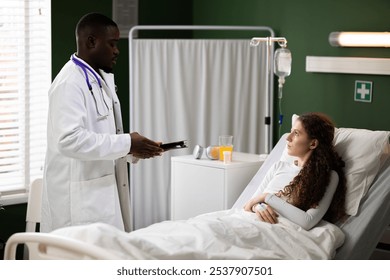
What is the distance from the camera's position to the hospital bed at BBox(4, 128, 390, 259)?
2.30 m

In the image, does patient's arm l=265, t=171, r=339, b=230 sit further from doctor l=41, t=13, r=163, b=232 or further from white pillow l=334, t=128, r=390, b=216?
doctor l=41, t=13, r=163, b=232

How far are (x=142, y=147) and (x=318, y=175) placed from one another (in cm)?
77

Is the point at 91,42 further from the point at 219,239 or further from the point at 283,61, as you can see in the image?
the point at 283,61

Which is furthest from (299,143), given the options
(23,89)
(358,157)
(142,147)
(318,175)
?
(23,89)

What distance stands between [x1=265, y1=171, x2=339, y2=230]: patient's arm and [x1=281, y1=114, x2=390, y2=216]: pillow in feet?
0.39

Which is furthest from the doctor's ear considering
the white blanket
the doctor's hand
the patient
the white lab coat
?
the patient

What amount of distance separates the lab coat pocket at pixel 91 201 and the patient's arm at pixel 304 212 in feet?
2.25

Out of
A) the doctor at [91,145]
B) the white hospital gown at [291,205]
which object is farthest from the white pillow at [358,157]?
the doctor at [91,145]

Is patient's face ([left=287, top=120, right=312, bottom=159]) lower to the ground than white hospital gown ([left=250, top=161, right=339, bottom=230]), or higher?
higher

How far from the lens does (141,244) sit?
94.5 inches

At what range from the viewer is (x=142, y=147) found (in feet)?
9.91
